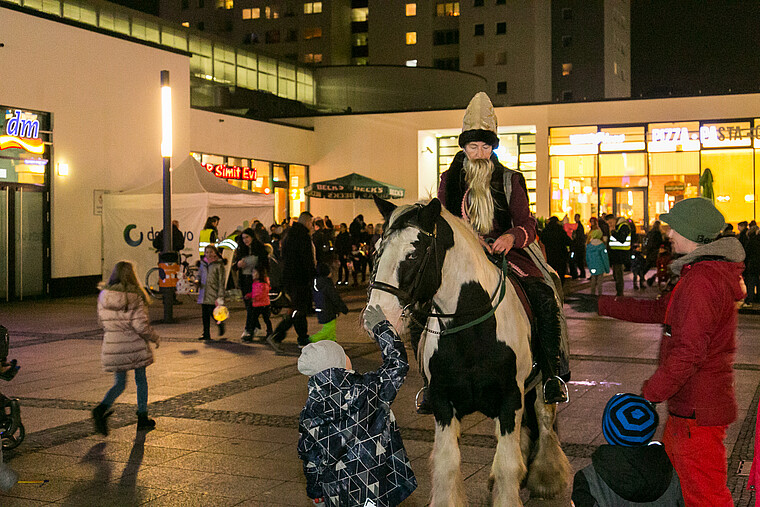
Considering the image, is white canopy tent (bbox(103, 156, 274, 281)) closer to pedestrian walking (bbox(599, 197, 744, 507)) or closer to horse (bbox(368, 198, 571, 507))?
horse (bbox(368, 198, 571, 507))

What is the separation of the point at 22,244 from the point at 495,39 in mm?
55350

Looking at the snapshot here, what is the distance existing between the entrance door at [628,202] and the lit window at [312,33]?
4940cm

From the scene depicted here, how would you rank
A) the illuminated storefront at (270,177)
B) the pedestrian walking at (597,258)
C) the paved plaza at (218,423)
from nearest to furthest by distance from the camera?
the paved plaza at (218,423) < the pedestrian walking at (597,258) < the illuminated storefront at (270,177)

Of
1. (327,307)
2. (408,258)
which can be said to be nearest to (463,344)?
(408,258)

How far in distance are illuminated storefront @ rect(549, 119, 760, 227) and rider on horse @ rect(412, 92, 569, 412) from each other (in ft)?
91.2

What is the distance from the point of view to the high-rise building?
223ft

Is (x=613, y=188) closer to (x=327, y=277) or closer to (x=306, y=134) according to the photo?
(x=306, y=134)

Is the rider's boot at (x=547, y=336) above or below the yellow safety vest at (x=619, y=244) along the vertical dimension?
below

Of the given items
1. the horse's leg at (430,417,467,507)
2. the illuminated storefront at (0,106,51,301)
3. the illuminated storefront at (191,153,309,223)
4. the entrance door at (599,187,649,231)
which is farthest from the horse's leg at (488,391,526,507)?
the entrance door at (599,187,649,231)

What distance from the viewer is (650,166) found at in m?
32.3

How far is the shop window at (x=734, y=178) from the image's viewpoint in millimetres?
31469

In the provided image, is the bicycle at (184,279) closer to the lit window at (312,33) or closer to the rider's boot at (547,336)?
the rider's boot at (547,336)

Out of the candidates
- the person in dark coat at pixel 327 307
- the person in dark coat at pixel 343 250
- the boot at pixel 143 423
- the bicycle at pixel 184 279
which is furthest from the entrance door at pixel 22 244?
the boot at pixel 143 423

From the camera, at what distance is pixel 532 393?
5.57 metres
